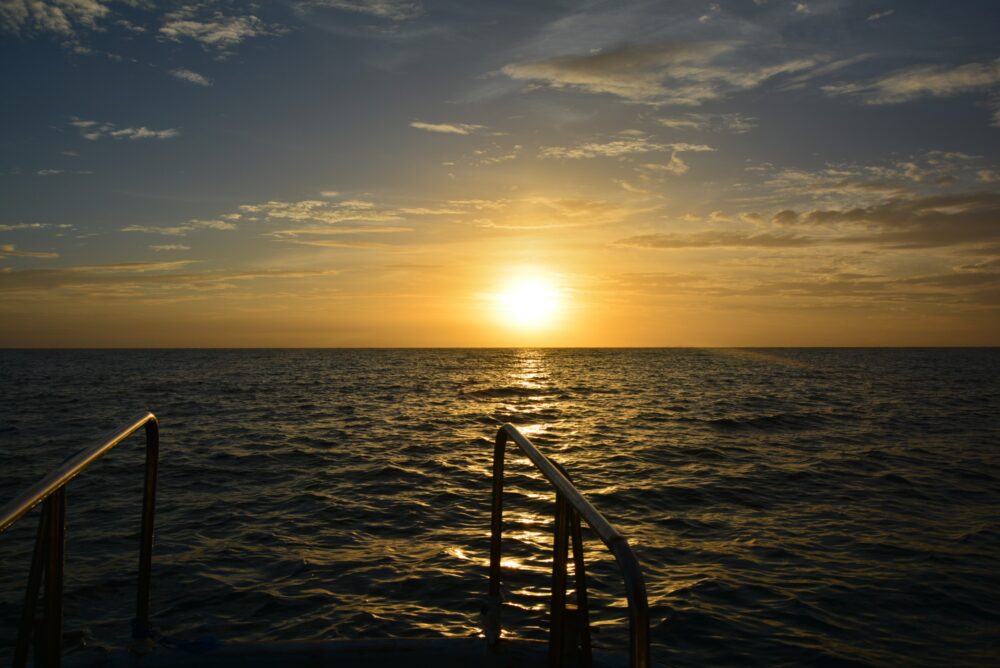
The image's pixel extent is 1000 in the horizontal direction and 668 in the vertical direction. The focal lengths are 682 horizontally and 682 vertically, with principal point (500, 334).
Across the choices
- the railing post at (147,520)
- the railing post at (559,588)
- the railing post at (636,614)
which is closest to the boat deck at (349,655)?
the railing post at (147,520)

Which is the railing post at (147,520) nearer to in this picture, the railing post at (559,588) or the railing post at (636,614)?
the railing post at (559,588)

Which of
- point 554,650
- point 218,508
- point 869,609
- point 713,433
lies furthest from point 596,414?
point 554,650

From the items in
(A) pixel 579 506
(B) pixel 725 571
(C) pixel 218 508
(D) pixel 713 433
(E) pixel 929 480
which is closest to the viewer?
(A) pixel 579 506

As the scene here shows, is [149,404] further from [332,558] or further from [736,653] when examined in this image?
[736,653]

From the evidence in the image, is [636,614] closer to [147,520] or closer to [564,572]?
[564,572]

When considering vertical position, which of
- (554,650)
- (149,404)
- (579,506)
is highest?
(579,506)

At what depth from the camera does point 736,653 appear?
652 cm

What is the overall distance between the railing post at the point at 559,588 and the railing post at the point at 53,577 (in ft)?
6.57

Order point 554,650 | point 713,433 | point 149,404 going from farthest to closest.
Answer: point 149,404 → point 713,433 → point 554,650

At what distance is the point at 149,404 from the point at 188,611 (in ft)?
98.2

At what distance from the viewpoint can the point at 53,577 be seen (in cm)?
283

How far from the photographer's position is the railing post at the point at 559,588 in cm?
295

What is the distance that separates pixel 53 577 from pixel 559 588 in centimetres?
216

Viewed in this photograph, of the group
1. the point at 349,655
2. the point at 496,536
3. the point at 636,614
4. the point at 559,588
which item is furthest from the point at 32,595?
the point at 636,614
